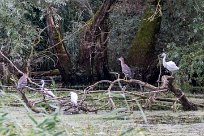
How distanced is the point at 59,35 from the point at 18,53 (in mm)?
2110

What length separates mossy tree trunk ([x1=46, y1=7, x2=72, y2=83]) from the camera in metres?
15.5

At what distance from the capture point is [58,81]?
1723cm

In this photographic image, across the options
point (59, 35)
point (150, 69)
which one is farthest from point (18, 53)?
point (150, 69)

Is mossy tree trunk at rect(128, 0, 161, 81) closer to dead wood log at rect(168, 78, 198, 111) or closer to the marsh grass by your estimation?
the marsh grass

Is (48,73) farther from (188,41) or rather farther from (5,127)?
(5,127)

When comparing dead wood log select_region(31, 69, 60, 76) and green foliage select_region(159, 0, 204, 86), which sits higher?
green foliage select_region(159, 0, 204, 86)

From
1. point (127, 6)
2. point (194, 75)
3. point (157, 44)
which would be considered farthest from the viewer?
point (157, 44)

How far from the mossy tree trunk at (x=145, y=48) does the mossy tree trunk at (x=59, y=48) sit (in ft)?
4.90

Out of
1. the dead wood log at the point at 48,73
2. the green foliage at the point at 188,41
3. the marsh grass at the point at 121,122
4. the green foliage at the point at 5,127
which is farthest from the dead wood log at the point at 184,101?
the dead wood log at the point at 48,73

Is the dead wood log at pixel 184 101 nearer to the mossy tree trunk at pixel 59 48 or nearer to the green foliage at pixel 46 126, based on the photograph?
the green foliage at pixel 46 126

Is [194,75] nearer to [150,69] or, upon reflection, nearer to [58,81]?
[150,69]

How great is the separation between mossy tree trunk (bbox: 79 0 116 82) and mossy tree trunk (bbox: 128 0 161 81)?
2.23 feet

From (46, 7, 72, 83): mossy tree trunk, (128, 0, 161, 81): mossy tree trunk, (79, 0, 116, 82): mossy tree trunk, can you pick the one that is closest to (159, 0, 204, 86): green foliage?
(128, 0, 161, 81): mossy tree trunk

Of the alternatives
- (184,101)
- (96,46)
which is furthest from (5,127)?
(96,46)
